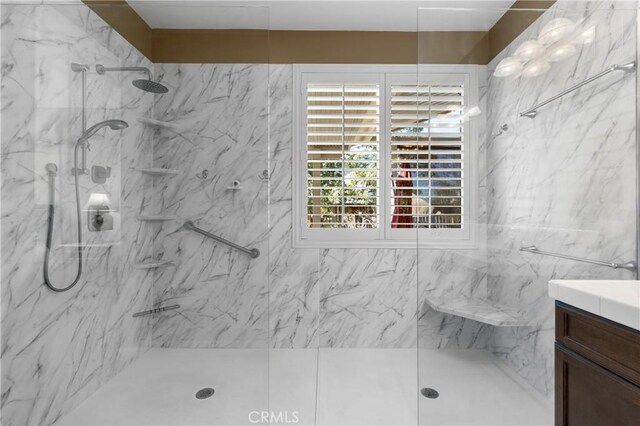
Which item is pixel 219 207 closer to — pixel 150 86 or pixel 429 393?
pixel 150 86

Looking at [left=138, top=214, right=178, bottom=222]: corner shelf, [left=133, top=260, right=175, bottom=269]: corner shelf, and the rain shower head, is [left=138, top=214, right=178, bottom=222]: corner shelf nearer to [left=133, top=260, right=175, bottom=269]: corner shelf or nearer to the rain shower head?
[left=133, top=260, right=175, bottom=269]: corner shelf

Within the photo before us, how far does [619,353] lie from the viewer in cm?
88

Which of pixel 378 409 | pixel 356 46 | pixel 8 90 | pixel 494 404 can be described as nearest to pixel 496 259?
pixel 494 404

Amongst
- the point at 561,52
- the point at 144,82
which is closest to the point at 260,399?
the point at 144,82

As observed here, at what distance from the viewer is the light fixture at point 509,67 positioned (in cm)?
156

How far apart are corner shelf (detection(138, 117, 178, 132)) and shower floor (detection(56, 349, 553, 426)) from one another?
106 centimetres

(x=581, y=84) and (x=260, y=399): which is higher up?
(x=581, y=84)

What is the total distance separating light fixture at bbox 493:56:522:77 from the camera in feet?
5.12

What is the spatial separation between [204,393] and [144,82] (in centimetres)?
152

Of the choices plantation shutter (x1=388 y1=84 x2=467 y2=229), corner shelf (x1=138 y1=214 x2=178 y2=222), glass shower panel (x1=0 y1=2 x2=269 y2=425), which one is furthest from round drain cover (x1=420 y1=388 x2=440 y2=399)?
corner shelf (x1=138 y1=214 x2=178 y2=222)

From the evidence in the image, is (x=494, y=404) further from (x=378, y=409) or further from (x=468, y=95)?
(x=468, y=95)

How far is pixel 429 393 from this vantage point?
1646mm

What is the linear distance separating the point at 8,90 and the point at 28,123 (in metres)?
0.17

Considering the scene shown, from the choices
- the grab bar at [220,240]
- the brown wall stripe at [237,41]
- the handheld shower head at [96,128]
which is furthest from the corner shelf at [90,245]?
the brown wall stripe at [237,41]
